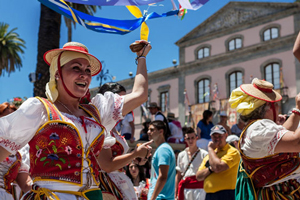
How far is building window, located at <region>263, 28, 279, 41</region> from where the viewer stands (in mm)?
27103

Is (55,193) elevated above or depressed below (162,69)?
below

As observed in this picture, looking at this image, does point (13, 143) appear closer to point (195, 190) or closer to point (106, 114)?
point (106, 114)

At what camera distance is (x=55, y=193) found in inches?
92.0

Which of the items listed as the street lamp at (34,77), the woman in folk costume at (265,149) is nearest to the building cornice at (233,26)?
the street lamp at (34,77)

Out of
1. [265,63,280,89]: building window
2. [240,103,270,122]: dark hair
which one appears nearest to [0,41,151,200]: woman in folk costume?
[240,103,270,122]: dark hair

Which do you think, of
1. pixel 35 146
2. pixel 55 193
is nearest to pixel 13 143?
pixel 35 146

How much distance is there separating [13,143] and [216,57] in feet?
94.5

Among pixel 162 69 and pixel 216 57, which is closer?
pixel 216 57

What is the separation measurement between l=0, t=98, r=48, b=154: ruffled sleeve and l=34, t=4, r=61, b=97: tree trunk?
7.35 meters

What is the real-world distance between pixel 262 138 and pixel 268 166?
0.33 m

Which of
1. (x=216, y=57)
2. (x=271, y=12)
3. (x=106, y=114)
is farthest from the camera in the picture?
(x=216, y=57)

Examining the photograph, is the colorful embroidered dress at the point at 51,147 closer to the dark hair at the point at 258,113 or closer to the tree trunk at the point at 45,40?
the dark hair at the point at 258,113

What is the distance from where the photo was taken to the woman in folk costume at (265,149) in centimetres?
314

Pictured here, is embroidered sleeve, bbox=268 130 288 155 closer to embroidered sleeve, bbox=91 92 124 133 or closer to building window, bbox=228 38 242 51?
embroidered sleeve, bbox=91 92 124 133
